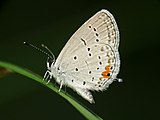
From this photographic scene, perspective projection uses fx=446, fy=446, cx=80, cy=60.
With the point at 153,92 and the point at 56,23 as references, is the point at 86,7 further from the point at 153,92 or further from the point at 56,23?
the point at 153,92

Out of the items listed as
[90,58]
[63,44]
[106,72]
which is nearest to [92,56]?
[90,58]

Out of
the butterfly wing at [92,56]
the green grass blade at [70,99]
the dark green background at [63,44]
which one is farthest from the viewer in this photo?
the dark green background at [63,44]

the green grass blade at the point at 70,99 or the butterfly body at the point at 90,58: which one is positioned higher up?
the butterfly body at the point at 90,58

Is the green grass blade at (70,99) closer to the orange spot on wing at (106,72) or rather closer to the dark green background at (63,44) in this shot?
the orange spot on wing at (106,72)

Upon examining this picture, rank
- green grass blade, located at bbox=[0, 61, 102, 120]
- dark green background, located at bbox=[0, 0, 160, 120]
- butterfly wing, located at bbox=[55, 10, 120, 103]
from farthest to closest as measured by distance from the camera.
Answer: dark green background, located at bbox=[0, 0, 160, 120] → butterfly wing, located at bbox=[55, 10, 120, 103] → green grass blade, located at bbox=[0, 61, 102, 120]

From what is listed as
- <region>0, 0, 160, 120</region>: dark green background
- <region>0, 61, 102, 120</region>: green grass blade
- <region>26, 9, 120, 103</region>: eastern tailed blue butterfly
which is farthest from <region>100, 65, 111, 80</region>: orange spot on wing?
<region>0, 0, 160, 120</region>: dark green background

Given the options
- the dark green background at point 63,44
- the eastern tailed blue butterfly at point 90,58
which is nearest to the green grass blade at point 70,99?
the eastern tailed blue butterfly at point 90,58

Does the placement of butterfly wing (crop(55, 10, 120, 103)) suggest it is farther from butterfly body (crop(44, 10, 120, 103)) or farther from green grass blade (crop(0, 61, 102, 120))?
green grass blade (crop(0, 61, 102, 120))

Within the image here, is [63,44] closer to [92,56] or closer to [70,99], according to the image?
[92,56]

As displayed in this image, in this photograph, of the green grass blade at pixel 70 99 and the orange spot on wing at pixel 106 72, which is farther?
the orange spot on wing at pixel 106 72
